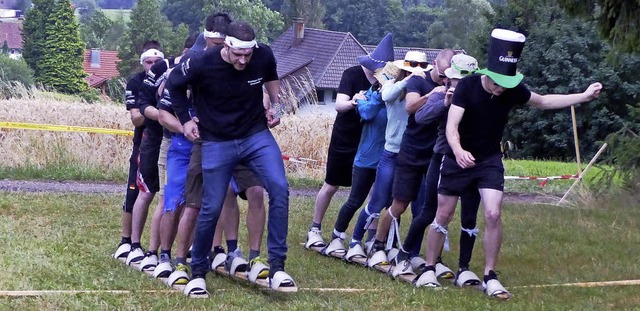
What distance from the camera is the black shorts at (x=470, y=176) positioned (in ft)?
23.5

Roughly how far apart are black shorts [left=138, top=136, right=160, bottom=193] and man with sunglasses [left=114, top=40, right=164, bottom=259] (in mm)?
167

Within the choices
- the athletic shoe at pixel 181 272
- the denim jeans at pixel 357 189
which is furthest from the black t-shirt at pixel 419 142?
the athletic shoe at pixel 181 272

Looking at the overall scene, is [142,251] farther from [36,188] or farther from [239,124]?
[36,188]

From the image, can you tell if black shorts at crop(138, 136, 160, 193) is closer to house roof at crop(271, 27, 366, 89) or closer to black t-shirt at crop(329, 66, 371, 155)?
black t-shirt at crop(329, 66, 371, 155)

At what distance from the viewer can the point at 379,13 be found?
9981cm

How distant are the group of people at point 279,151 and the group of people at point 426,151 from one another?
1cm

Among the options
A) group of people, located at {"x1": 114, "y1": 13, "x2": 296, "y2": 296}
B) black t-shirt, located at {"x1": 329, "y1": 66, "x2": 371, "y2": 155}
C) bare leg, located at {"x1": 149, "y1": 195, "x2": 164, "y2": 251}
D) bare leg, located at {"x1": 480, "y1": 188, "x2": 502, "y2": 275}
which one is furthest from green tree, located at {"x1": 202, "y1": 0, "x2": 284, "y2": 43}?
bare leg, located at {"x1": 480, "y1": 188, "x2": 502, "y2": 275}

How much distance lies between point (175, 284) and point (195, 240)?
0.34 metres

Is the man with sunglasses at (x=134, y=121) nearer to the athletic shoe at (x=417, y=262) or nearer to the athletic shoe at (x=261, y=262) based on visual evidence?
the athletic shoe at (x=261, y=262)

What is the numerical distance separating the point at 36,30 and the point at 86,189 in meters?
54.7

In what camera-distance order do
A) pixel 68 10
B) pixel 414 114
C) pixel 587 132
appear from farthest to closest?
pixel 68 10 < pixel 587 132 < pixel 414 114

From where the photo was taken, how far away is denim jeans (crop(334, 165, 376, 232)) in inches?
350

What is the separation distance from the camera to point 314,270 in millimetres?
8273

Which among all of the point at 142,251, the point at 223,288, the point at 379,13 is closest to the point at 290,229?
the point at 142,251
